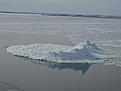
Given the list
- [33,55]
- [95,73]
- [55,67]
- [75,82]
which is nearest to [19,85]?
[75,82]

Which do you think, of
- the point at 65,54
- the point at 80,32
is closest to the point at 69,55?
the point at 65,54

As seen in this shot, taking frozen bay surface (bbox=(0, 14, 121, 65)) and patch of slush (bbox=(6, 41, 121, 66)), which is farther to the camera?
frozen bay surface (bbox=(0, 14, 121, 65))

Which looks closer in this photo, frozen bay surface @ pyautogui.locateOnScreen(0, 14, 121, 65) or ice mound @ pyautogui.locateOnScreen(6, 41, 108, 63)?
ice mound @ pyautogui.locateOnScreen(6, 41, 108, 63)

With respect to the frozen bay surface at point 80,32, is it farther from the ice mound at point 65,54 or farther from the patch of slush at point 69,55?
the ice mound at point 65,54

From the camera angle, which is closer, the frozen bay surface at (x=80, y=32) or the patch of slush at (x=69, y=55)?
the patch of slush at (x=69, y=55)

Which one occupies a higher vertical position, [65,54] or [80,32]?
[80,32]

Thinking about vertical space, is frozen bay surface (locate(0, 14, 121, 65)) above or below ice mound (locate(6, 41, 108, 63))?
above

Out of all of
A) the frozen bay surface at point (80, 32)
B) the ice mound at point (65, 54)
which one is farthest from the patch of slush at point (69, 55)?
the frozen bay surface at point (80, 32)

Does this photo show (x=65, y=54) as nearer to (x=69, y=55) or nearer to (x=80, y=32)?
(x=69, y=55)

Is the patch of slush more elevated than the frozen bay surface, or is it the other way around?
the frozen bay surface

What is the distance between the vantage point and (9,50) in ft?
35.3

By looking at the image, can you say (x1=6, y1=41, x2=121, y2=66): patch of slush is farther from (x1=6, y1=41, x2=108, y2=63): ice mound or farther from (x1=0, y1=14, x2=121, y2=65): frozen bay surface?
(x1=0, y1=14, x2=121, y2=65): frozen bay surface

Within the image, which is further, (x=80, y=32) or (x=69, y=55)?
(x=80, y=32)

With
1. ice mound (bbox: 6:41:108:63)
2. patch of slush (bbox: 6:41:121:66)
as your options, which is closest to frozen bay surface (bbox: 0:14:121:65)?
patch of slush (bbox: 6:41:121:66)
